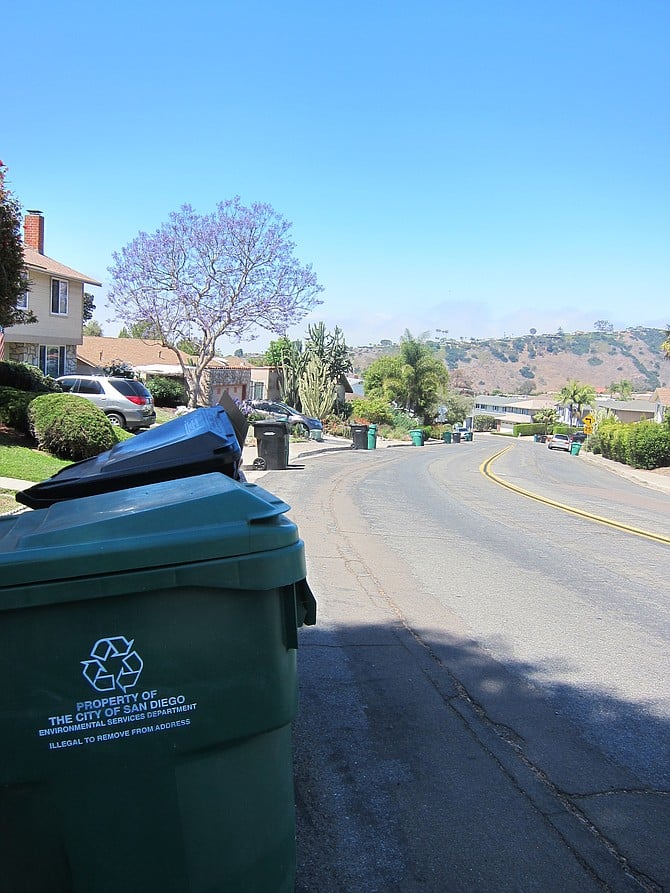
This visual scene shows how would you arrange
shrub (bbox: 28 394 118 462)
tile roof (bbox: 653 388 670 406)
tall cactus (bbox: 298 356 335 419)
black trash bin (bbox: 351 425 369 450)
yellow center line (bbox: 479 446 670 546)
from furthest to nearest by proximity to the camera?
tile roof (bbox: 653 388 670 406), tall cactus (bbox: 298 356 335 419), black trash bin (bbox: 351 425 369 450), shrub (bbox: 28 394 118 462), yellow center line (bbox: 479 446 670 546)

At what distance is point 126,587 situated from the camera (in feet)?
7.50

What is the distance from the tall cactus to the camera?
151 feet

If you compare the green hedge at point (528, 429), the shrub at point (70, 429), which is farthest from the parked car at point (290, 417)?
the green hedge at point (528, 429)

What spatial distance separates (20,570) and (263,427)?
19299 millimetres

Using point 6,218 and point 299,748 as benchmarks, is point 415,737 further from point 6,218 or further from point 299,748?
point 6,218

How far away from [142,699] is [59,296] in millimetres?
32273

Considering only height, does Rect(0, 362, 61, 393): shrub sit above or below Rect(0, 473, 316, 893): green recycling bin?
above

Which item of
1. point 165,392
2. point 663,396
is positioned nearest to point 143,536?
point 165,392

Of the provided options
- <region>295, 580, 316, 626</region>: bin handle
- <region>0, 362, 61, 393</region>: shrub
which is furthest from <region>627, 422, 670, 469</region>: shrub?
<region>295, 580, 316, 626</region>: bin handle

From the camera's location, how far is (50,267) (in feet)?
102

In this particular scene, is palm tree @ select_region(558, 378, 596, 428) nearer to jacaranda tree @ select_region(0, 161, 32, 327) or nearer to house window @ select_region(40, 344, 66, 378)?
house window @ select_region(40, 344, 66, 378)

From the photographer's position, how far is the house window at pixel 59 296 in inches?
1245

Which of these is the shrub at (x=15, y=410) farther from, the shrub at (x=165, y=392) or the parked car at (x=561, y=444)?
the parked car at (x=561, y=444)

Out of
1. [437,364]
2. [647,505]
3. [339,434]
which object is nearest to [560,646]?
[647,505]
